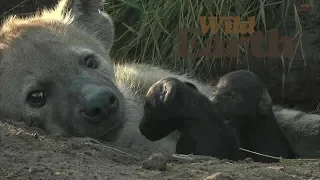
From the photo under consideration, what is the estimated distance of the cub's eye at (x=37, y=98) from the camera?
3816mm

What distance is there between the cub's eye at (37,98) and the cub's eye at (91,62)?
36 centimetres

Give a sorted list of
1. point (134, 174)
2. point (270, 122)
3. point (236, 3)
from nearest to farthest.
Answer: point (134, 174), point (270, 122), point (236, 3)

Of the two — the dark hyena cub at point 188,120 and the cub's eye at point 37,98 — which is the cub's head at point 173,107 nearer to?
the dark hyena cub at point 188,120

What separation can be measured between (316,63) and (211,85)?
104cm

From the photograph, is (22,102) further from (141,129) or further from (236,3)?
(236,3)

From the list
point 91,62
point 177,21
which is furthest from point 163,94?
point 177,21

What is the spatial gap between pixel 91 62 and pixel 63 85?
1.41 ft

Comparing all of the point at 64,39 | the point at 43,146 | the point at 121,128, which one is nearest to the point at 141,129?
the point at 121,128

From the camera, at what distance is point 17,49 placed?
3.95 m

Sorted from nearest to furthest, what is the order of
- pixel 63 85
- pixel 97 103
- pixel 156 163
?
pixel 156 163 < pixel 97 103 < pixel 63 85

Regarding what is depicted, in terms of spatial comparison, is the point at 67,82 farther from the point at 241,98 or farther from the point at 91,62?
the point at 241,98

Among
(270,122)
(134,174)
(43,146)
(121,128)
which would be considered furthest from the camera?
(270,122)

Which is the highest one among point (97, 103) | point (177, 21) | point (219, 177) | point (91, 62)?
point (177, 21)

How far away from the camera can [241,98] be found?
4.20 metres
